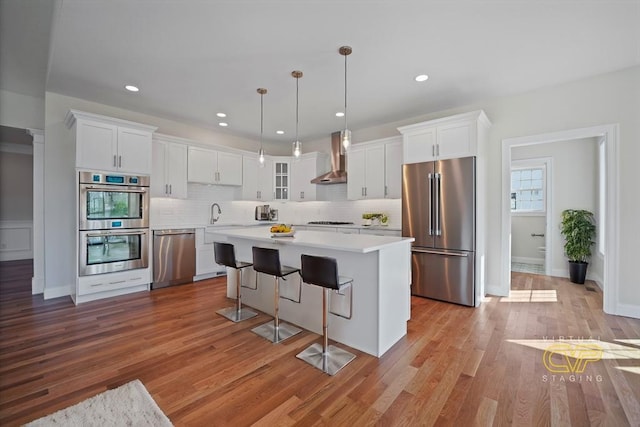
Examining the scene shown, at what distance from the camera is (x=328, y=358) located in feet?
7.88

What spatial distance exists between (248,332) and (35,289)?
3954mm

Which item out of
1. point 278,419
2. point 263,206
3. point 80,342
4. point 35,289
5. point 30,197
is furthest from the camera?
point 30,197

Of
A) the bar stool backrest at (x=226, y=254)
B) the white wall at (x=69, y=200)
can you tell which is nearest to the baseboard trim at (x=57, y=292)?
the white wall at (x=69, y=200)

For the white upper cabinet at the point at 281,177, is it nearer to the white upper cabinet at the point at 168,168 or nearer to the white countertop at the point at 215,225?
the white countertop at the point at 215,225

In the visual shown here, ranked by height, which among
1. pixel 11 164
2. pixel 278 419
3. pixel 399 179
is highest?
pixel 11 164

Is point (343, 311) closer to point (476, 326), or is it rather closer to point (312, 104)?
point (476, 326)

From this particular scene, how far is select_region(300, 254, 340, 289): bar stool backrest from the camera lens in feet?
7.28

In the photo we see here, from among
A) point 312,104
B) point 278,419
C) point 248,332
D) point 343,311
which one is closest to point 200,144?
point 312,104

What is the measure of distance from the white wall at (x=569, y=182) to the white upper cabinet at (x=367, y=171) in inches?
132

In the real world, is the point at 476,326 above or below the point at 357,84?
below

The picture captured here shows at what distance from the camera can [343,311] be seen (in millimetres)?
2682

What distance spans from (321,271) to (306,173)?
430 centimetres

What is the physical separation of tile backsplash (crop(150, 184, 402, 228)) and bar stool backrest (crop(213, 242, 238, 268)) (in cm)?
233
